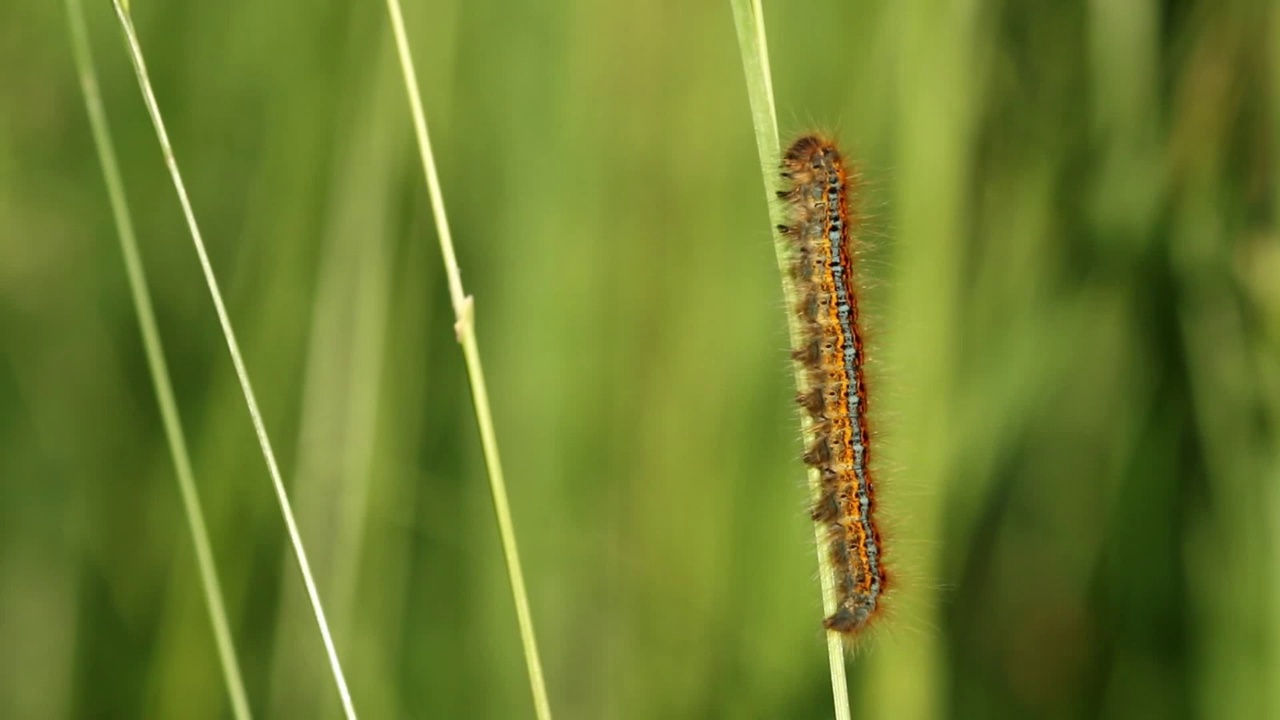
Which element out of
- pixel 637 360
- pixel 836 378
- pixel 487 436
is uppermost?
pixel 637 360

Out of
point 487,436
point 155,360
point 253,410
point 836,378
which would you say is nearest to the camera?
point 487,436

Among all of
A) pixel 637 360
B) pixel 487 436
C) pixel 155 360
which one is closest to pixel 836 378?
pixel 487 436

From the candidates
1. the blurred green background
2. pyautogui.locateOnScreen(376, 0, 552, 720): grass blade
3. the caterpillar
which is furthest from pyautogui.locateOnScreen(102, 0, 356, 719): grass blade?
the blurred green background

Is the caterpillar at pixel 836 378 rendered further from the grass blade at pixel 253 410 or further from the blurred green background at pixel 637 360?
the grass blade at pixel 253 410

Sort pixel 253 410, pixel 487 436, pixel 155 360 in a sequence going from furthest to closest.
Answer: pixel 155 360 → pixel 253 410 → pixel 487 436

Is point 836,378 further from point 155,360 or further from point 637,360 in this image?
point 637,360

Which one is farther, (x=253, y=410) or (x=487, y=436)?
(x=253, y=410)

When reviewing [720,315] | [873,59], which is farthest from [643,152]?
[873,59]

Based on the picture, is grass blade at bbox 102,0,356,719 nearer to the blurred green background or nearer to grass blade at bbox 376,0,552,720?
grass blade at bbox 376,0,552,720
